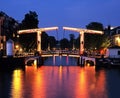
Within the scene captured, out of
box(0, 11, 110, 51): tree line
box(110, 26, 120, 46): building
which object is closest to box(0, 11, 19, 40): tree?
box(0, 11, 110, 51): tree line

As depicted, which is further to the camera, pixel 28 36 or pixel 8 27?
pixel 28 36

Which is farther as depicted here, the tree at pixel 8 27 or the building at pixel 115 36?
the building at pixel 115 36

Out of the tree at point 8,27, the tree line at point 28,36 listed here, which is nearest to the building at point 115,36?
the tree line at point 28,36

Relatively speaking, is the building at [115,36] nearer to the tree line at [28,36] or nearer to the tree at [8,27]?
the tree line at [28,36]

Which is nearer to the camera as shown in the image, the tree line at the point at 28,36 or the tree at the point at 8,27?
the tree at the point at 8,27

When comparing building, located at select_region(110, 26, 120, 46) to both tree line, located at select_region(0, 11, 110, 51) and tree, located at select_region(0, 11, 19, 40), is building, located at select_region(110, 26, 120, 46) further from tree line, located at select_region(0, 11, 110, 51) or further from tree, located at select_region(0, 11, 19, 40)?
tree, located at select_region(0, 11, 19, 40)

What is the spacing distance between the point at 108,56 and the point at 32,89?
155 ft

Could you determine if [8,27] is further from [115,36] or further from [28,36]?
[115,36]

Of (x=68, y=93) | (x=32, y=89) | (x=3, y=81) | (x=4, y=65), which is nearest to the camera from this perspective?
(x=68, y=93)

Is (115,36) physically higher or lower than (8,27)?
lower

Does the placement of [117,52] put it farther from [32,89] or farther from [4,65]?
[32,89]

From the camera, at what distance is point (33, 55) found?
3824 inches

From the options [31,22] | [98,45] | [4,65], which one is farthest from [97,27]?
[4,65]

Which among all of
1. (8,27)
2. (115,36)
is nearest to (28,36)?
(8,27)
